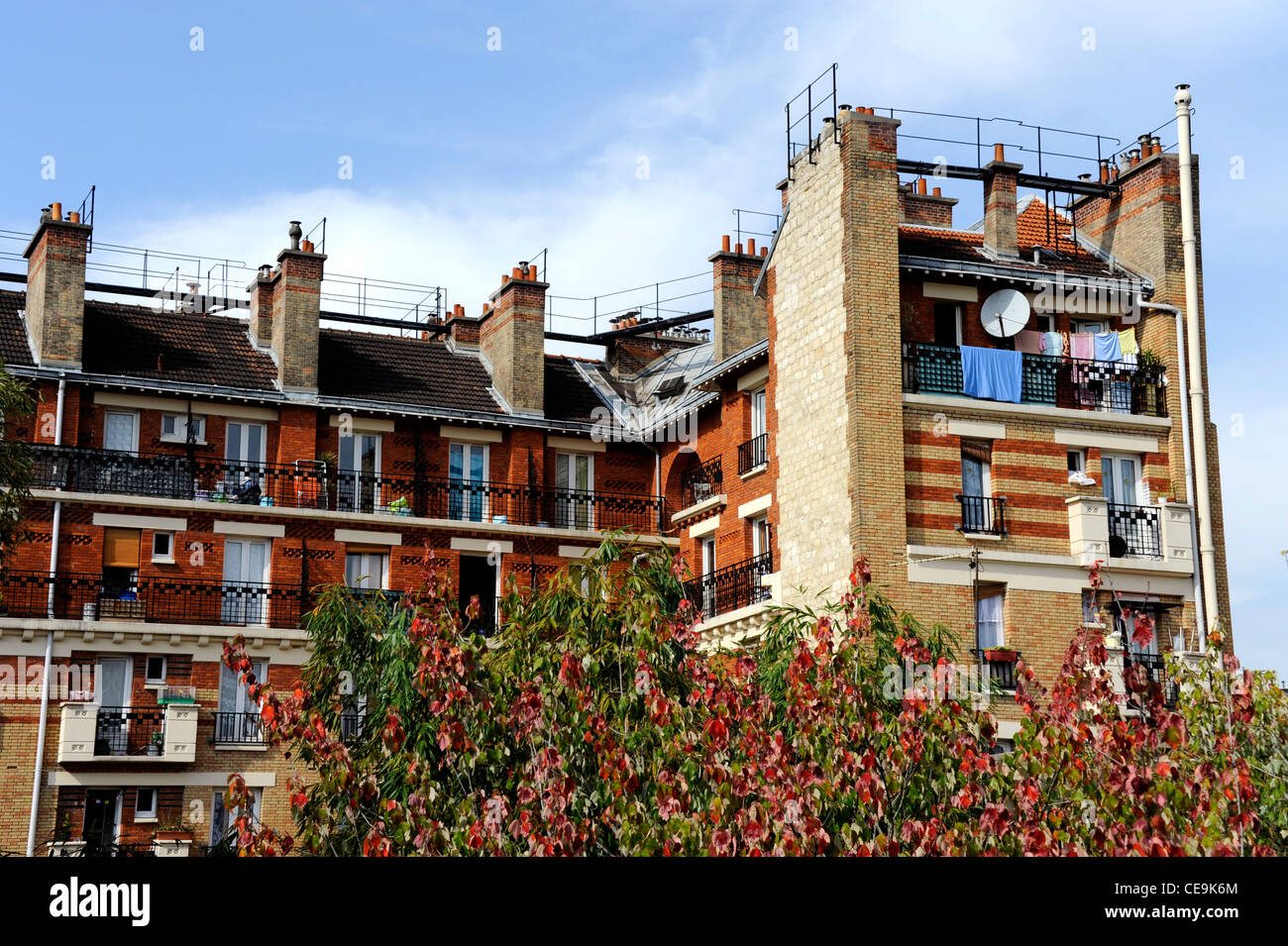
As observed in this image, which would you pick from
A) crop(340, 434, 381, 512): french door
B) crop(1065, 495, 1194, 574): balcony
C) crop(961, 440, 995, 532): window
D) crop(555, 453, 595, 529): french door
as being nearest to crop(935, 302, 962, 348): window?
crop(961, 440, 995, 532): window

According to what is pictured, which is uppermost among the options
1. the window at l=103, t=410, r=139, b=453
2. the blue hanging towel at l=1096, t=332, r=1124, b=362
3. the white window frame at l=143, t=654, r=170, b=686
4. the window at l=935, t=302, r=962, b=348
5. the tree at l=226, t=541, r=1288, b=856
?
the window at l=935, t=302, r=962, b=348

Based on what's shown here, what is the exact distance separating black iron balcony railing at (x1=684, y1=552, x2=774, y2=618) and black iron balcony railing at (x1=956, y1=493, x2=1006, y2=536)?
431 cm

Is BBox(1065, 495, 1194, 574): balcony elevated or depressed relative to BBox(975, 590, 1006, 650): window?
elevated

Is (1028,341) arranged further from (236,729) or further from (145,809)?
(145,809)

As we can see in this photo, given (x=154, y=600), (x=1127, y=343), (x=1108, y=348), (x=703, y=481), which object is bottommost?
(x=154, y=600)

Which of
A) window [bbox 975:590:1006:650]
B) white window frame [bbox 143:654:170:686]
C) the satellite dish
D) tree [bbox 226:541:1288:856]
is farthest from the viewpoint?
white window frame [bbox 143:654:170:686]

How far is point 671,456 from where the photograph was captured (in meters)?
38.1

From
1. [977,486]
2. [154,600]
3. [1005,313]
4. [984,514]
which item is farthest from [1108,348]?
[154,600]

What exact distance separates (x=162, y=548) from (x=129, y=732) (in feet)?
13.4

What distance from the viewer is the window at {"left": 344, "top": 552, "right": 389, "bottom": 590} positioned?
35.2 m

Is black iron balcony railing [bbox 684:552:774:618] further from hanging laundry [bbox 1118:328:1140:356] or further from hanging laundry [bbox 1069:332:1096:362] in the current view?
hanging laundry [bbox 1118:328:1140:356]

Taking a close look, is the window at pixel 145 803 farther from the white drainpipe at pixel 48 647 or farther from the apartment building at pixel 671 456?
the white drainpipe at pixel 48 647

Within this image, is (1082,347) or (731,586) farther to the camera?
(731,586)

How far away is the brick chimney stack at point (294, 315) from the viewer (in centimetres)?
3566
